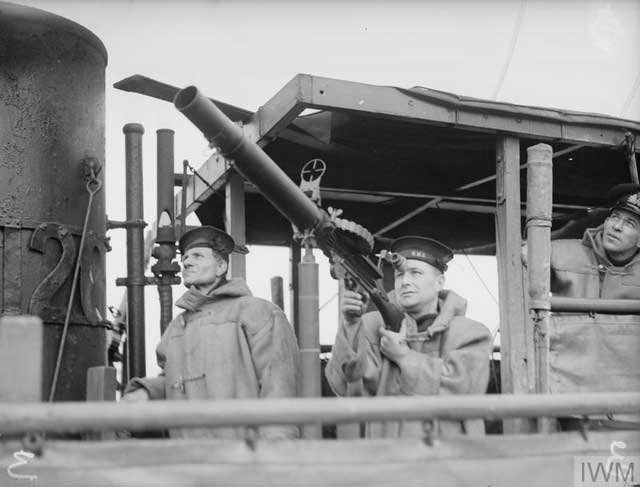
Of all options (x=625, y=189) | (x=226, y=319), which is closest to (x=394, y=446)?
(x=226, y=319)

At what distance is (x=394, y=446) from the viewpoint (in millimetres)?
3697

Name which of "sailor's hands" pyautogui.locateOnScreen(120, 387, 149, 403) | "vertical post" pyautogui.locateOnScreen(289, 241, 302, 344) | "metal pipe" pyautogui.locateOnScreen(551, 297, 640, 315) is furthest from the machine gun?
"vertical post" pyautogui.locateOnScreen(289, 241, 302, 344)

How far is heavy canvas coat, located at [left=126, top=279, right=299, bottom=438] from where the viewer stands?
223 inches

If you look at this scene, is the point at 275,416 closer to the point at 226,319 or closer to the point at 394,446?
the point at 394,446

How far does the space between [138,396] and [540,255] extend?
227cm

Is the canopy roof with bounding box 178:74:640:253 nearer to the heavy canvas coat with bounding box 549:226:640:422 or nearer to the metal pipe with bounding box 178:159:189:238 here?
the metal pipe with bounding box 178:159:189:238

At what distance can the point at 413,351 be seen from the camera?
5.26 metres

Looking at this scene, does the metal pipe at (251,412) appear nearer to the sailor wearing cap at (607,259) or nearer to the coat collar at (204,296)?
the coat collar at (204,296)

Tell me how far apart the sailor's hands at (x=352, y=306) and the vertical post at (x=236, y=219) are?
77.5 inches

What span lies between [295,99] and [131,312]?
213 cm

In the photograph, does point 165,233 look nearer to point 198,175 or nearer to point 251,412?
point 198,175

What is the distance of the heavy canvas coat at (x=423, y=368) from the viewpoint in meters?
5.10

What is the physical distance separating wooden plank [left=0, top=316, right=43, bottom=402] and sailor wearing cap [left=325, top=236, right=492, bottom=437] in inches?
76.8

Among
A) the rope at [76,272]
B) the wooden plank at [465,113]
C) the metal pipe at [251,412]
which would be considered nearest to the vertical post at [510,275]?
the wooden plank at [465,113]
